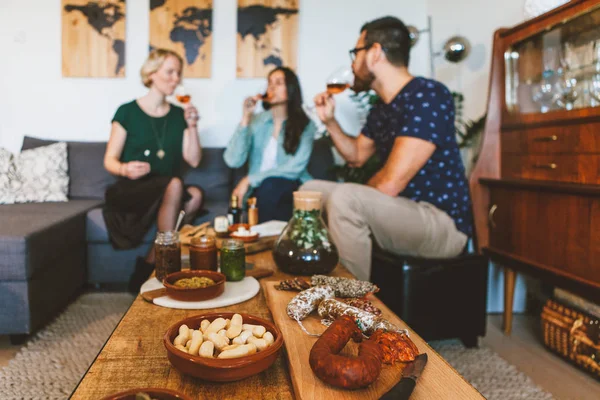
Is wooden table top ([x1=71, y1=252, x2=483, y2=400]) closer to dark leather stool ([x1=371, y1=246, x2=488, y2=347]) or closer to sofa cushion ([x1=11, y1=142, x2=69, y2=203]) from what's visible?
dark leather stool ([x1=371, y1=246, x2=488, y2=347])

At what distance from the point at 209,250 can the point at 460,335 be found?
1.10 metres

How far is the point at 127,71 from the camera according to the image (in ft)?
11.3

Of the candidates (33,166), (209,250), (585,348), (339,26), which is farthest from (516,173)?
(33,166)

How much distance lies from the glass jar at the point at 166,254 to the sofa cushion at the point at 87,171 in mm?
2034

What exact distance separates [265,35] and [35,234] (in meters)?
2.23

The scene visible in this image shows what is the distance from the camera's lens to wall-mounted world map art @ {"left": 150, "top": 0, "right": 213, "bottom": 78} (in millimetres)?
3387

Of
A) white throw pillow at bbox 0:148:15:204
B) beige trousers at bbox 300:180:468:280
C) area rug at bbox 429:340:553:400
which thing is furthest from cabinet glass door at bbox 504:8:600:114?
white throw pillow at bbox 0:148:15:204

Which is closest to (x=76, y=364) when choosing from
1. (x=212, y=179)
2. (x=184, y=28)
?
(x=212, y=179)

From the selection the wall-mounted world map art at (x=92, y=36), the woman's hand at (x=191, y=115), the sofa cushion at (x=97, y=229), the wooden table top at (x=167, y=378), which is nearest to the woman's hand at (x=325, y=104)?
the woman's hand at (x=191, y=115)

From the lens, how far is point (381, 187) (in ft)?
5.92

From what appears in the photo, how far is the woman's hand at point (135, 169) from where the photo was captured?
2.68 meters

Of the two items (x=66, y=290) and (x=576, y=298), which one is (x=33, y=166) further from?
(x=576, y=298)

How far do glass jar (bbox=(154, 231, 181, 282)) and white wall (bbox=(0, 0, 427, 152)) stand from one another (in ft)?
7.42

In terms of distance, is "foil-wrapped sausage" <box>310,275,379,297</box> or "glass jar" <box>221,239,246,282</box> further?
"glass jar" <box>221,239,246,282</box>
